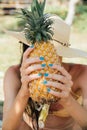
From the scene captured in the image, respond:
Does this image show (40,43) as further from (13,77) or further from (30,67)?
(13,77)

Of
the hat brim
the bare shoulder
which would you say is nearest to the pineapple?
the hat brim

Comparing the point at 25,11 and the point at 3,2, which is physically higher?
the point at 25,11

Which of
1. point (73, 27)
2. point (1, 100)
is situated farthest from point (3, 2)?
point (1, 100)

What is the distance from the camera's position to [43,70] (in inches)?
86.7

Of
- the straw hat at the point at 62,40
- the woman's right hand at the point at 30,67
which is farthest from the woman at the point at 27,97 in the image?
the straw hat at the point at 62,40

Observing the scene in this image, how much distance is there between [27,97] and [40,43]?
377mm

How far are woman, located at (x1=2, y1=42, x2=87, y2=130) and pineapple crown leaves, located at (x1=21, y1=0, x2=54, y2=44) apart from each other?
0.28ft

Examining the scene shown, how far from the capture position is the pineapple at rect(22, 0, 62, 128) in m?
2.21

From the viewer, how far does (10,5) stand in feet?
43.0

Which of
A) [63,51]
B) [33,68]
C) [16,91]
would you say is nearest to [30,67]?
[33,68]

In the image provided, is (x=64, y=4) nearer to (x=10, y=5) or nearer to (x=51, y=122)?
(x=10, y=5)

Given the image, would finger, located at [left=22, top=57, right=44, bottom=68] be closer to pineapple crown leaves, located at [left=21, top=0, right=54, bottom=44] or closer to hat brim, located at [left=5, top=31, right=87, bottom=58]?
pineapple crown leaves, located at [left=21, top=0, right=54, bottom=44]

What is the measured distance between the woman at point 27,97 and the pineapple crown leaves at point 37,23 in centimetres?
8

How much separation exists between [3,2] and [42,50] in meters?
11.4
